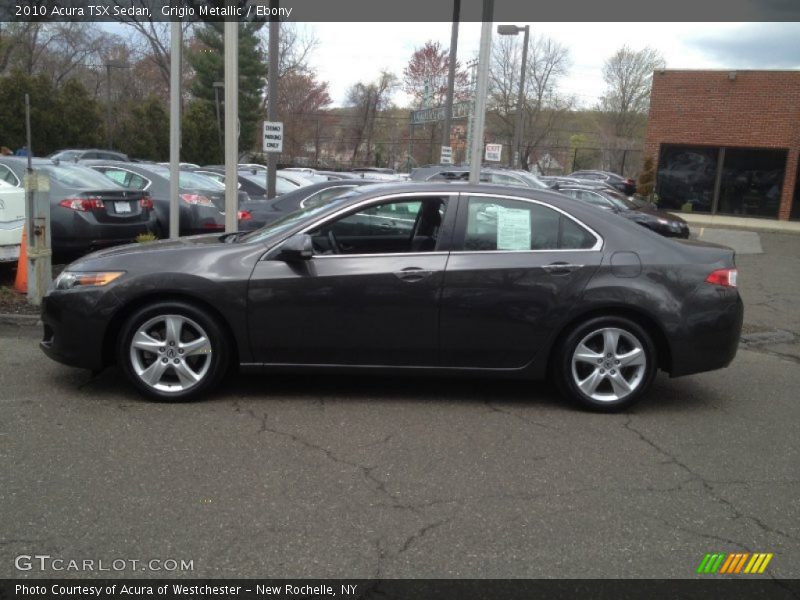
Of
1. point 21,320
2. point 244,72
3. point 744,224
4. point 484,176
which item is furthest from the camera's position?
point 244,72

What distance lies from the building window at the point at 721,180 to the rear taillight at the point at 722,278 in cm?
2470

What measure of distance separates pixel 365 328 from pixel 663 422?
7.16 feet

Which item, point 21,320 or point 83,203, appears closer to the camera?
point 21,320

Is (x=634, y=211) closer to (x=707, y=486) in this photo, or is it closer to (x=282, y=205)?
(x=282, y=205)

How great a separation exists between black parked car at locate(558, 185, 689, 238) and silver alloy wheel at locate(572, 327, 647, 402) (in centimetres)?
1343

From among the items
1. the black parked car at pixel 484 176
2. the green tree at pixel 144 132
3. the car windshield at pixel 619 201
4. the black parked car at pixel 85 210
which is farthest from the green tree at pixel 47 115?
the black parked car at pixel 85 210

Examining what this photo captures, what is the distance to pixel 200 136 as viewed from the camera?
130 feet

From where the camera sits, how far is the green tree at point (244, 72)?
48562 millimetres

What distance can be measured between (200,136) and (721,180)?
25.7m

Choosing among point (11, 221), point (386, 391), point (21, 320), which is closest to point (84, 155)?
point (11, 221)

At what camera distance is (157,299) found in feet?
16.8

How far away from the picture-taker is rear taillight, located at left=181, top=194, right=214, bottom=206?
11477 millimetres

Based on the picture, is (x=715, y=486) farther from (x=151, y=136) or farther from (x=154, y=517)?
(x=151, y=136)
